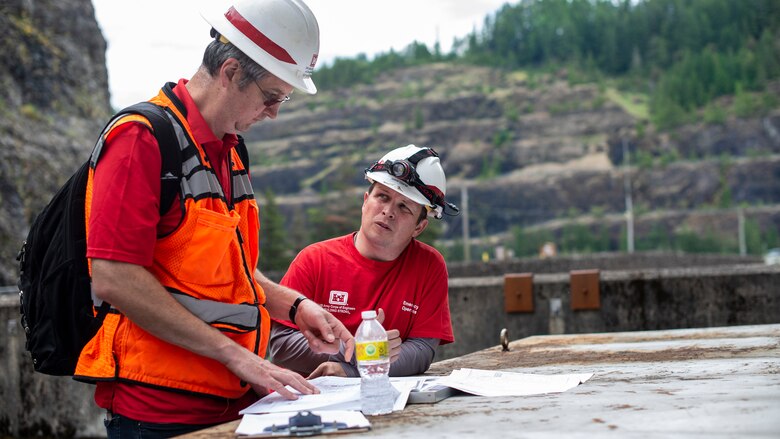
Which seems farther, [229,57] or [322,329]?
[322,329]

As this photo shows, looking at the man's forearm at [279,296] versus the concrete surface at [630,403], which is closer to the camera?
the concrete surface at [630,403]

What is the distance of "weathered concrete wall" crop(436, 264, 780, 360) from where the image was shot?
22.4 feet

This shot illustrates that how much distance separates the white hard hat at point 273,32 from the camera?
2525mm

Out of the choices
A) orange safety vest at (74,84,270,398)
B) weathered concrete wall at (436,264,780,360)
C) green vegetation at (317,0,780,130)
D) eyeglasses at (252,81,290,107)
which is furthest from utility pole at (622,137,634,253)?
orange safety vest at (74,84,270,398)

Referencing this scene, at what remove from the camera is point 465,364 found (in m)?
3.71

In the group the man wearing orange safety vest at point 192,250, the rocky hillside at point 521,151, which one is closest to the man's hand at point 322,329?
the man wearing orange safety vest at point 192,250

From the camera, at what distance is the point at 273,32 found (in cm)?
257

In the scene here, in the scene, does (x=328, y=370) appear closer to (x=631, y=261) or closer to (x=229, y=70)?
(x=229, y=70)

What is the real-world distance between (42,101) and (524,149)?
317 ft

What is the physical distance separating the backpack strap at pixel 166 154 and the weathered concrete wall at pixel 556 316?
4864mm

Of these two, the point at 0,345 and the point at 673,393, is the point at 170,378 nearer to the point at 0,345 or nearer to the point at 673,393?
the point at 673,393

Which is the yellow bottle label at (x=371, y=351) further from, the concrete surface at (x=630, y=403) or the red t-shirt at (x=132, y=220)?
the red t-shirt at (x=132, y=220)

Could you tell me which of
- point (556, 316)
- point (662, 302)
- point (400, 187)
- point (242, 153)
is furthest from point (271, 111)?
point (662, 302)

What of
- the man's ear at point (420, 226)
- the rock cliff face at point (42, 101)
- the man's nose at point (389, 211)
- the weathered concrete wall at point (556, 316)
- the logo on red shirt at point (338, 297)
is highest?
the rock cliff face at point (42, 101)
